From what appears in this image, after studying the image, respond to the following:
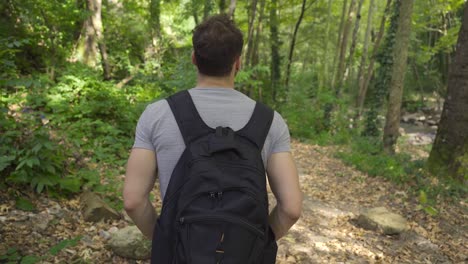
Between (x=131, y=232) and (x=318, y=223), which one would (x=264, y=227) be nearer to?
(x=131, y=232)

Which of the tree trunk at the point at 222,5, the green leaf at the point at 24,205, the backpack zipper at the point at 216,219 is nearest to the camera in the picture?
the backpack zipper at the point at 216,219

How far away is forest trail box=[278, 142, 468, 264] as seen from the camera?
4.64 meters

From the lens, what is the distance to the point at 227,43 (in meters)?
1.65

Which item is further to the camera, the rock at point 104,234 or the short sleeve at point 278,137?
the rock at point 104,234

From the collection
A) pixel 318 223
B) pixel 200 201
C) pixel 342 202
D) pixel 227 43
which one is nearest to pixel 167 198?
pixel 200 201

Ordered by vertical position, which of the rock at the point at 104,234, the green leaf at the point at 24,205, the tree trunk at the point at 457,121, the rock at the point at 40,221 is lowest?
the rock at the point at 104,234

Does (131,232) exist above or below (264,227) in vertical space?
below

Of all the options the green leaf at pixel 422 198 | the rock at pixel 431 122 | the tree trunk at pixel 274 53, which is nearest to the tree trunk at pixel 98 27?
the green leaf at pixel 422 198

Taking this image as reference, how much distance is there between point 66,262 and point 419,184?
6530 millimetres

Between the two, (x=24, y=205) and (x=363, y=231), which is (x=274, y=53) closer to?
(x=363, y=231)

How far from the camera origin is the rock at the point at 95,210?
4371 millimetres

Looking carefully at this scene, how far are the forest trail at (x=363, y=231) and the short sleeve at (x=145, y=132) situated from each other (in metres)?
3.21

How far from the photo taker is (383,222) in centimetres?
534

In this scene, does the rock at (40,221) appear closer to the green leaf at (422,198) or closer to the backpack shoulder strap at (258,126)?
the backpack shoulder strap at (258,126)
